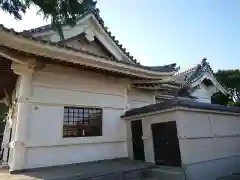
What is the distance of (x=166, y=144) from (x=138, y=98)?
124 inches

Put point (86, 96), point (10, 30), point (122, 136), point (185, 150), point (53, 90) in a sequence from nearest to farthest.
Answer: point (10, 30)
point (185, 150)
point (53, 90)
point (86, 96)
point (122, 136)

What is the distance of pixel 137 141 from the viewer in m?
7.62

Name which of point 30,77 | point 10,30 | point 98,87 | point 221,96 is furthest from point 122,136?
point 221,96

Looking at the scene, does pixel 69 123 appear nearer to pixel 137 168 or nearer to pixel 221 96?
pixel 137 168

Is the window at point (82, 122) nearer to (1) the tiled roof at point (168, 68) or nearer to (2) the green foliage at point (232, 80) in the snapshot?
(1) the tiled roof at point (168, 68)

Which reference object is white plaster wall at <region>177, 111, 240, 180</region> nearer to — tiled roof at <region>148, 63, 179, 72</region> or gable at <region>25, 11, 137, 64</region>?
tiled roof at <region>148, 63, 179, 72</region>

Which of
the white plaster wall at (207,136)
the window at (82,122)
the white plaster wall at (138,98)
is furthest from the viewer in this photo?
the white plaster wall at (138,98)

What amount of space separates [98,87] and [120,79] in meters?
1.05

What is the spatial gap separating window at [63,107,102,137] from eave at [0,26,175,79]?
1637mm

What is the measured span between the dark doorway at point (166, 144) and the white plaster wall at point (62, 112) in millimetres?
1540

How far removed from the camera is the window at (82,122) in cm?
692

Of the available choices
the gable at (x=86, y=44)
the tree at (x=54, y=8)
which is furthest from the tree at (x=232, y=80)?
the tree at (x=54, y=8)

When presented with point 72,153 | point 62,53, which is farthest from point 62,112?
point 62,53

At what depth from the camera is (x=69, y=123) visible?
6949 millimetres
